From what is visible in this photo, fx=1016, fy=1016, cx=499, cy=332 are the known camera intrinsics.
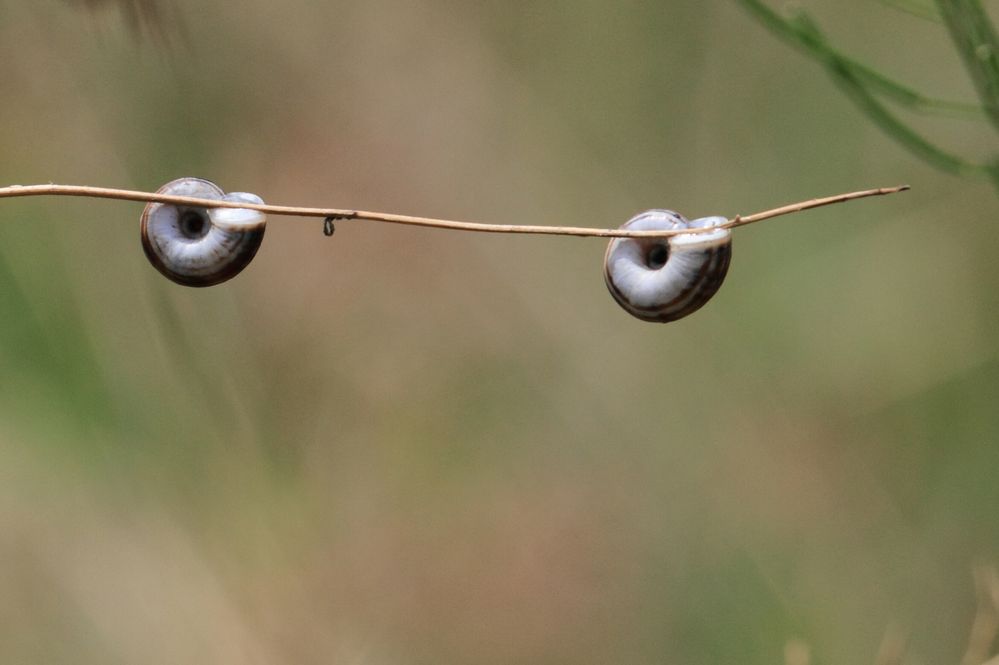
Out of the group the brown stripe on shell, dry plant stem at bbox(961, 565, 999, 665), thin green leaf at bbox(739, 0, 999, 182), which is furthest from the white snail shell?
dry plant stem at bbox(961, 565, 999, 665)

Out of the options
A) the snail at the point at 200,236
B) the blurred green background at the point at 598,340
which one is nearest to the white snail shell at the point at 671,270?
the snail at the point at 200,236

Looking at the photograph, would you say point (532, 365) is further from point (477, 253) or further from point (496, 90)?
point (496, 90)

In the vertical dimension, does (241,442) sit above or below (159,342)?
below

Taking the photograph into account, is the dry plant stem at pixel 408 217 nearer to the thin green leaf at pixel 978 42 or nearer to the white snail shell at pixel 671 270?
the white snail shell at pixel 671 270

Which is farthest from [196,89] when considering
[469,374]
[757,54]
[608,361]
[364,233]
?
[757,54]

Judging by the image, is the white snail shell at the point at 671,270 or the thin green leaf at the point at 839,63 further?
the thin green leaf at the point at 839,63

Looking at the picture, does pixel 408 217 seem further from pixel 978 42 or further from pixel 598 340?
pixel 598 340

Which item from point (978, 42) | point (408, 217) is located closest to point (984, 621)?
point (978, 42)
